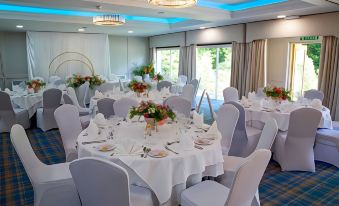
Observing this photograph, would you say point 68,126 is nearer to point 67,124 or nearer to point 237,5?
point 67,124

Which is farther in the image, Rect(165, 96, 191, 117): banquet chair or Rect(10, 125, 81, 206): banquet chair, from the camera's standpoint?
Rect(165, 96, 191, 117): banquet chair

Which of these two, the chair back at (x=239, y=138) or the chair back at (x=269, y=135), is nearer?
the chair back at (x=269, y=135)

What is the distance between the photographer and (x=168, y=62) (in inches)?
537

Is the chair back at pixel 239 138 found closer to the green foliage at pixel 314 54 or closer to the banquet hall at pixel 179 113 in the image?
the banquet hall at pixel 179 113

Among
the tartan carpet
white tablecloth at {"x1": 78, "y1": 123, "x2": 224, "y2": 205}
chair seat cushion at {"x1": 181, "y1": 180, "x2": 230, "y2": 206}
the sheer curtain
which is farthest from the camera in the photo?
the sheer curtain

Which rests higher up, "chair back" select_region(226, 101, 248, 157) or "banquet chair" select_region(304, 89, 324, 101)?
"banquet chair" select_region(304, 89, 324, 101)

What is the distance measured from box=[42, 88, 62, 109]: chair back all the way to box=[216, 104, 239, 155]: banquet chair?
4261 millimetres

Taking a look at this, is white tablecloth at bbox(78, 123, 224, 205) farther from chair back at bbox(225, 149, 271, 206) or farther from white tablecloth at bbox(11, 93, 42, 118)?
white tablecloth at bbox(11, 93, 42, 118)

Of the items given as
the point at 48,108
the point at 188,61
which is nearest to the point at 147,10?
the point at 48,108

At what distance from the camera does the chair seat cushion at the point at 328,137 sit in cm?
449

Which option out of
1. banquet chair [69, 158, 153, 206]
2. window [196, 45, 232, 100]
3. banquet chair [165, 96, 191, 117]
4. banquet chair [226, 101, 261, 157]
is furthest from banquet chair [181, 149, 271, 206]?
window [196, 45, 232, 100]

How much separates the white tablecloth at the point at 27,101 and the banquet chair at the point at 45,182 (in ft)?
14.5

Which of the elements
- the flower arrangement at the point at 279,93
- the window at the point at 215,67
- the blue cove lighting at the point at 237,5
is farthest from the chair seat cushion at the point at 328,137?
the window at the point at 215,67

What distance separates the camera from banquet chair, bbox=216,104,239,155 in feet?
12.9
